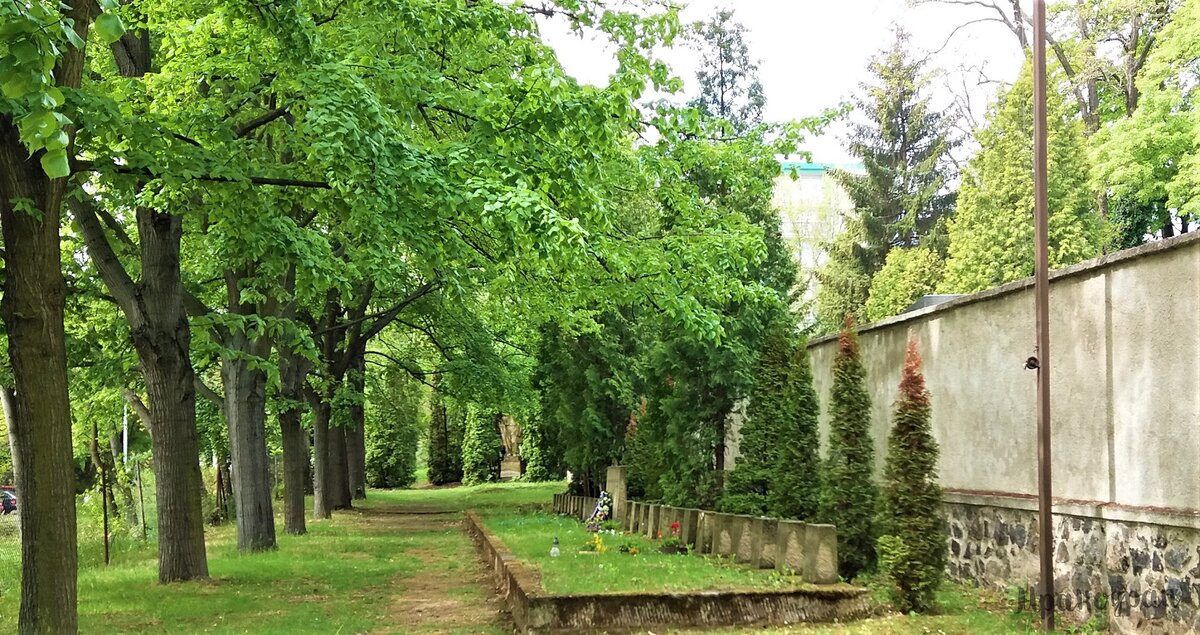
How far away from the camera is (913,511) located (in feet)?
28.9

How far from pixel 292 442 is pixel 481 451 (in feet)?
92.7

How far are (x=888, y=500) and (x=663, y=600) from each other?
2294 millimetres

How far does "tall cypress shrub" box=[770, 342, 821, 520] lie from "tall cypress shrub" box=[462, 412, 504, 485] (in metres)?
37.9

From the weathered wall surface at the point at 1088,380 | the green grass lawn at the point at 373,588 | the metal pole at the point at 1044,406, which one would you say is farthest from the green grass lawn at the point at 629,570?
the weathered wall surface at the point at 1088,380

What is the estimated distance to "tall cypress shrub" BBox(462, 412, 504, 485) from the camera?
49.2m

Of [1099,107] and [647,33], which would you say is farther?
[1099,107]

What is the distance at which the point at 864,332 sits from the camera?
42.5 feet

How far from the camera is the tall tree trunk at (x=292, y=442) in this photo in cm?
1942

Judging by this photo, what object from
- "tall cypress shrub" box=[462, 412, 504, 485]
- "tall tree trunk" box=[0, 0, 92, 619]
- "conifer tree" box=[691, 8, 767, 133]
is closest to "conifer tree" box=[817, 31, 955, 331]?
"conifer tree" box=[691, 8, 767, 133]

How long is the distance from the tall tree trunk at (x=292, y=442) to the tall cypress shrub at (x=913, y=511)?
12.9 m

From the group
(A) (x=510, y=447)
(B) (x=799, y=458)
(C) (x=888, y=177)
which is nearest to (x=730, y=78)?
(C) (x=888, y=177)

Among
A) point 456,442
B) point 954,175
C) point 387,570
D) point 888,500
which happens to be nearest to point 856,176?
point 954,175

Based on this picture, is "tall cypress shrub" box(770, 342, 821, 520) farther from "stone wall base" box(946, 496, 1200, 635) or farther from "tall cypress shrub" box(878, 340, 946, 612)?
"tall cypress shrub" box(878, 340, 946, 612)

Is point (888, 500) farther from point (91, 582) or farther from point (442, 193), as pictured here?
point (91, 582)
